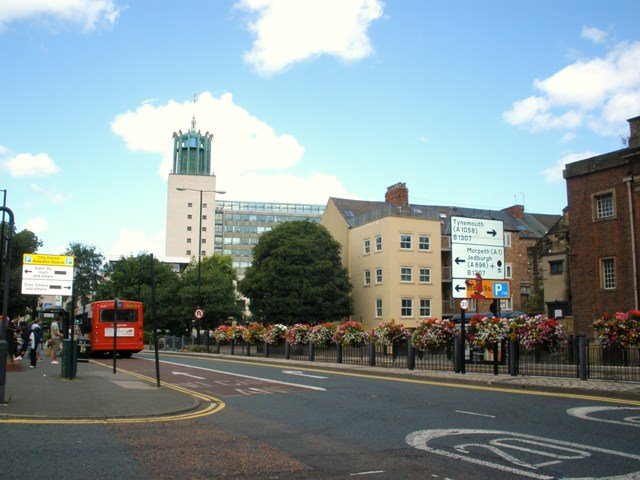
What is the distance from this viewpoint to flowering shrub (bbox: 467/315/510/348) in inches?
746

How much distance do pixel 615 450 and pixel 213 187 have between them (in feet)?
440

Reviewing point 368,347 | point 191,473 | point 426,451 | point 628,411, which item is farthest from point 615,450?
point 368,347

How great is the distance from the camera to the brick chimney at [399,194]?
60.8m

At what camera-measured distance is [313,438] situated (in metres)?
8.87

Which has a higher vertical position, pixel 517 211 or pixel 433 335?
pixel 517 211

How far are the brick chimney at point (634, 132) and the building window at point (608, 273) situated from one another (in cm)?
590

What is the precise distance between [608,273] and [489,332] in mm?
16529

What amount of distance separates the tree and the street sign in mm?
37275

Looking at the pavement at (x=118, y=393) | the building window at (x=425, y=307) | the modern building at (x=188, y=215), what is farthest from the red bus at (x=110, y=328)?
the modern building at (x=188, y=215)

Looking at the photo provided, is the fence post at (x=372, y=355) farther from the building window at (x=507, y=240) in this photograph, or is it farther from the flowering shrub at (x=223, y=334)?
the building window at (x=507, y=240)

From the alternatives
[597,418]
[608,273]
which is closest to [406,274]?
[608,273]

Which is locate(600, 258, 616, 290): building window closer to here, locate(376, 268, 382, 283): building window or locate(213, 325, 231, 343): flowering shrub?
locate(213, 325, 231, 343): flowering shrub

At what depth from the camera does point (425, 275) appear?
57.1 m

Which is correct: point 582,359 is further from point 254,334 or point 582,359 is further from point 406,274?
point 406,274
